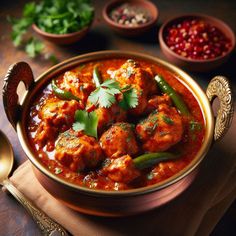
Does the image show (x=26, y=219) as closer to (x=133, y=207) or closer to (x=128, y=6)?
(x=133, y=207)

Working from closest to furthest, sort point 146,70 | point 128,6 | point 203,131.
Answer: point 203,131 < point 146,70 < point 128,6

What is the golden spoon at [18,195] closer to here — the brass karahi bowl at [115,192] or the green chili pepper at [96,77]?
the brass karahi bowl at [115,192]

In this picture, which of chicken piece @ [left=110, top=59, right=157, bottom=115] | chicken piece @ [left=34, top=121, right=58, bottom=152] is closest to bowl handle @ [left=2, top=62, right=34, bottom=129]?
chicken piece @ [left=34, top=121, right=58, bottom=152]

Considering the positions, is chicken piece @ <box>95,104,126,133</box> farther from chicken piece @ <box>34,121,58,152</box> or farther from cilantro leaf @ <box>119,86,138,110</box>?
chicken piece @ <box>34,121,58,152</box>

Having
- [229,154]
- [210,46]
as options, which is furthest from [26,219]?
[210,46]

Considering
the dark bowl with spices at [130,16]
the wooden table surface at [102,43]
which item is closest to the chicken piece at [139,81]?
the wooden table surface at [102,43]
